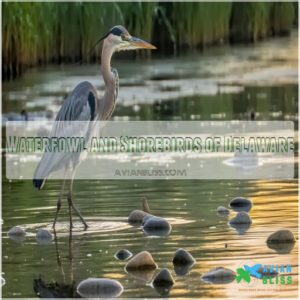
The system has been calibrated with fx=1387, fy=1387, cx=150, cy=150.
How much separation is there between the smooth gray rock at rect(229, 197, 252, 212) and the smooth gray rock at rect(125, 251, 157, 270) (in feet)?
9.61

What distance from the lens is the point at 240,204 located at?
1229cm

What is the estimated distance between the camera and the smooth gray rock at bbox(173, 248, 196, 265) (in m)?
9.48

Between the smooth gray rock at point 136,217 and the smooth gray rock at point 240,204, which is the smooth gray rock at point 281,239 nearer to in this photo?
the smooth gray rock at point 136,217

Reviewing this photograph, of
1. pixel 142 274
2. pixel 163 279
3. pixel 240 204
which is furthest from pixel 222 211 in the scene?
pixel 163 279

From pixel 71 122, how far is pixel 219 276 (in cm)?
350

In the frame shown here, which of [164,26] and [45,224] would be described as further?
[164,26]

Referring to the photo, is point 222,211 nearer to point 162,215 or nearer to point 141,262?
point 162,215

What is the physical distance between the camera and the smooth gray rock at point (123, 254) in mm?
9891

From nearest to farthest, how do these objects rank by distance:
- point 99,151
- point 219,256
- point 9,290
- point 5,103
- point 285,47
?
1. point 9,290
2. point 219,256
3. point 99,151
4. point 5,103
5. point 285,47

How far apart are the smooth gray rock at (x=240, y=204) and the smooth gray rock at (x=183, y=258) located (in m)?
2.70

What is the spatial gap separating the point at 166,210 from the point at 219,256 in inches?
102

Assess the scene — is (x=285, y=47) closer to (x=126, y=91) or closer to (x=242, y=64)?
(x=242, y=64)

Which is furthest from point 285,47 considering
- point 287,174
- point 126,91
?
point 287,174

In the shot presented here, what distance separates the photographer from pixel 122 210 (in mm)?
12414
